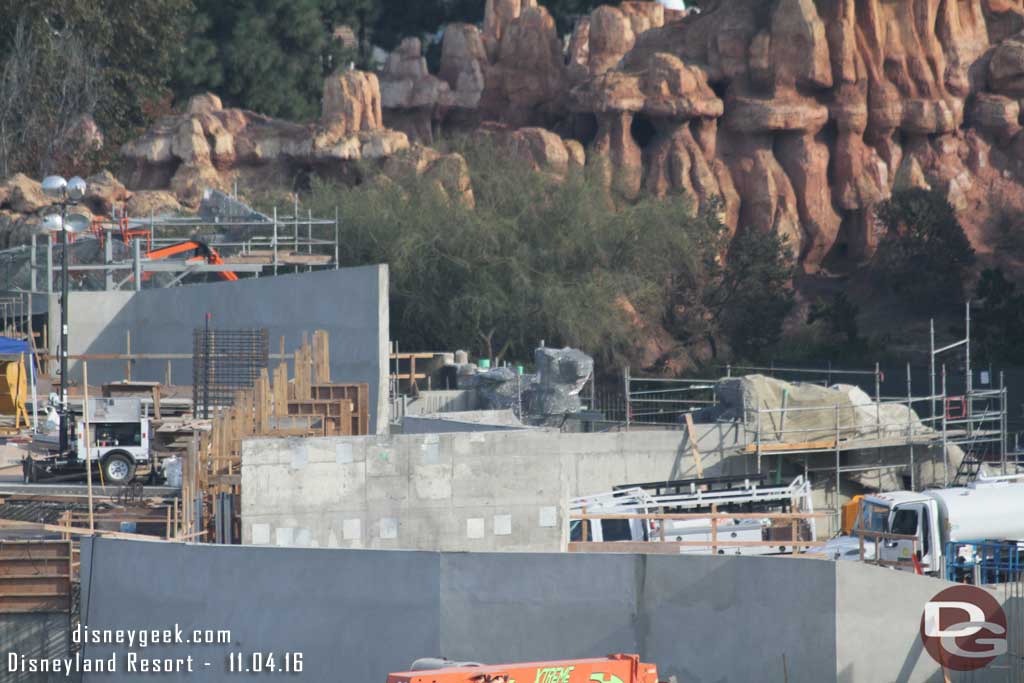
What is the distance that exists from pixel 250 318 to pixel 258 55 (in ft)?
119

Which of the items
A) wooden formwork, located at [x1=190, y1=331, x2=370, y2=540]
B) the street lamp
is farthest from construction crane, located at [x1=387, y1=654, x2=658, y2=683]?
the street lamp

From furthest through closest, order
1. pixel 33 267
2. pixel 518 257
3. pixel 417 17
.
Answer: pixel 417 17
pixel 518 257
pixel 33 267

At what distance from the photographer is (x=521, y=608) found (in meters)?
18.2

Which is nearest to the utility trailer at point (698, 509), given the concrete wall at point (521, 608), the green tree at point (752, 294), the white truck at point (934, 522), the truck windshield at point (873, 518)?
the truck windshield at point (873, 518)

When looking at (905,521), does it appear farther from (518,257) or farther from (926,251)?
(926,251)

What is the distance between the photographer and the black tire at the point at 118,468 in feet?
88.6

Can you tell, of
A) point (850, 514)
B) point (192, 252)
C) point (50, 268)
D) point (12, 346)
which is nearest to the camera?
point (850, 514)

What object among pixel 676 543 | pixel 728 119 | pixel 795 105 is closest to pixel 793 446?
pixel 676 543

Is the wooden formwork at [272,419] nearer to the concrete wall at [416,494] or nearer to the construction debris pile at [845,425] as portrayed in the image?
the concrete wall at [416,494]

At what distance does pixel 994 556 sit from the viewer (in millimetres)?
21375

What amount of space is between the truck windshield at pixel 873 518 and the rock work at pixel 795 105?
32689 millimetres

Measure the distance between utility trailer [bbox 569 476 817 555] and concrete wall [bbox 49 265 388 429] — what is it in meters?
7.19

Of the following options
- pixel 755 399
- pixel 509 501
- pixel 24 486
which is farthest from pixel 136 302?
pixel 509 501

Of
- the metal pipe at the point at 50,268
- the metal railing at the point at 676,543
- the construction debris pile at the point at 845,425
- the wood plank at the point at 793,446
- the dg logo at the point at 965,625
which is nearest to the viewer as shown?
the dg logo at the point at 965,625
